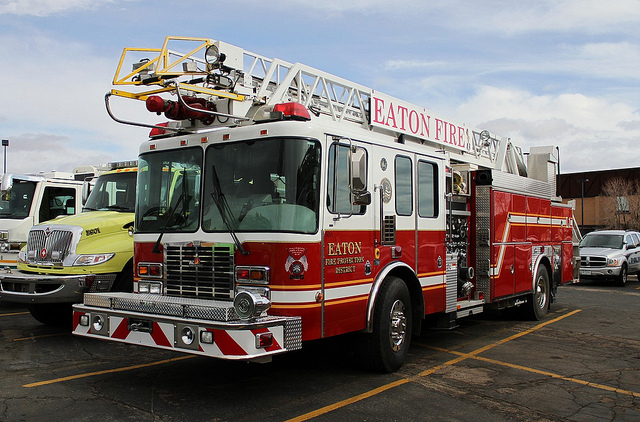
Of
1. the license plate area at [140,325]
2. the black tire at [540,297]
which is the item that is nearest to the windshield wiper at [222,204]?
the license plate area at [140,325]

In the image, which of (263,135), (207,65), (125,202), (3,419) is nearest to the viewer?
(3,419)

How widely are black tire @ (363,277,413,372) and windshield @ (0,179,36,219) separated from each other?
8.00 metres

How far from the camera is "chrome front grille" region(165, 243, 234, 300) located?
5.88 metres

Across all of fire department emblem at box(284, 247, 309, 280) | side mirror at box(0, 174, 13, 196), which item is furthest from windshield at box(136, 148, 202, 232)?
side mirror at box(0, 174, 13, 196)

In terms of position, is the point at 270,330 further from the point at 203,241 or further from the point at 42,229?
the point at 42,229

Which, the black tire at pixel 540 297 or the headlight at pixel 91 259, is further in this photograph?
the black tire at pixel 540 297

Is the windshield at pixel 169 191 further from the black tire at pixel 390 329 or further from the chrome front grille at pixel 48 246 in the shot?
the chrome front grille at pixel 48 246

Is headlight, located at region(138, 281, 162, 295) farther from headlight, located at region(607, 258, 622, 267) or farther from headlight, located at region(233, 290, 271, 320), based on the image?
headlight, located at region(607, 258, 622, 267)

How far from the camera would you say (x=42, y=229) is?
9.14 m

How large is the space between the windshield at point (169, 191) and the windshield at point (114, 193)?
3395mm

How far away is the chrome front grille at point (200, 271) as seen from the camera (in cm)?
588

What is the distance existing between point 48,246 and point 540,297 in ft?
27.9

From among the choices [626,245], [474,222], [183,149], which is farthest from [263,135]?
[626,245]

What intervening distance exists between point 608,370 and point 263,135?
5061 mm
